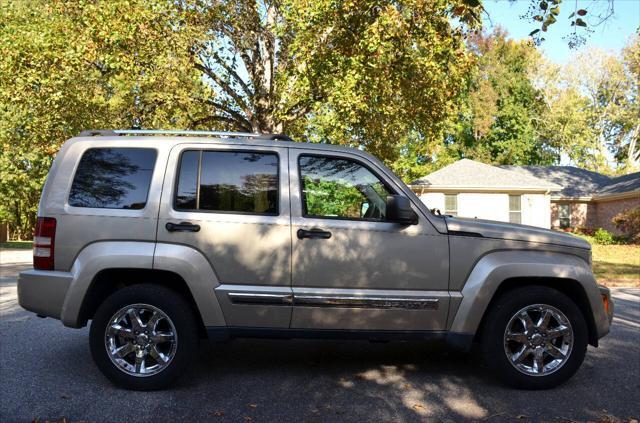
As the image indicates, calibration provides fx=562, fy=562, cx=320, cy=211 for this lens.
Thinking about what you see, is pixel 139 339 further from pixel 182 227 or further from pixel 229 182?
pixel 229 182

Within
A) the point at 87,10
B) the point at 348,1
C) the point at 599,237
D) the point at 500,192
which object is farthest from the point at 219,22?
the point at 599,237

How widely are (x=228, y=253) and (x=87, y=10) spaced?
13.1 m

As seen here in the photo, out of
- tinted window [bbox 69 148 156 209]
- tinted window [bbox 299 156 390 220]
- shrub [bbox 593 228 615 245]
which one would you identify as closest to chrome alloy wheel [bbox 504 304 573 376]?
tinted window [bbox 299 156 390 220]

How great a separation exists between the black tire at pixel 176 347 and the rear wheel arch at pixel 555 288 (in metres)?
2.45

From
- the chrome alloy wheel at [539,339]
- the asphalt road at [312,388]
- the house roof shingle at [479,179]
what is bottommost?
the asphalt road at [312,388]

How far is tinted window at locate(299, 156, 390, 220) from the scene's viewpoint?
471 centimetres

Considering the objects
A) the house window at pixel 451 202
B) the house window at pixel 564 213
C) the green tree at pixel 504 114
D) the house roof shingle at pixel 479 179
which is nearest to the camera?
the house roof shingle at pixel 479 179

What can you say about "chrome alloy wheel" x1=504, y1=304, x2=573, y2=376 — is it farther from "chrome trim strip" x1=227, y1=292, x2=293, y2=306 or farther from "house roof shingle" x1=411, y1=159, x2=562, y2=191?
"house roof shingle" x1=411, y1=159, x2=562, y2=191

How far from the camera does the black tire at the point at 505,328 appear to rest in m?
4.62

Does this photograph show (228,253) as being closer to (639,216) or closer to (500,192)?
(639,216)

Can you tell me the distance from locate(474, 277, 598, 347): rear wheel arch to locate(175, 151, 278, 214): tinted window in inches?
79.2

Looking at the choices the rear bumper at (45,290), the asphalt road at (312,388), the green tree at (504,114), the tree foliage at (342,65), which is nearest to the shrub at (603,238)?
the tree foliage at (342,65)

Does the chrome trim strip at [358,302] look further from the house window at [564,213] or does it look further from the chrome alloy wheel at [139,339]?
the house window at [564,213]

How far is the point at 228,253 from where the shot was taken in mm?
4512
